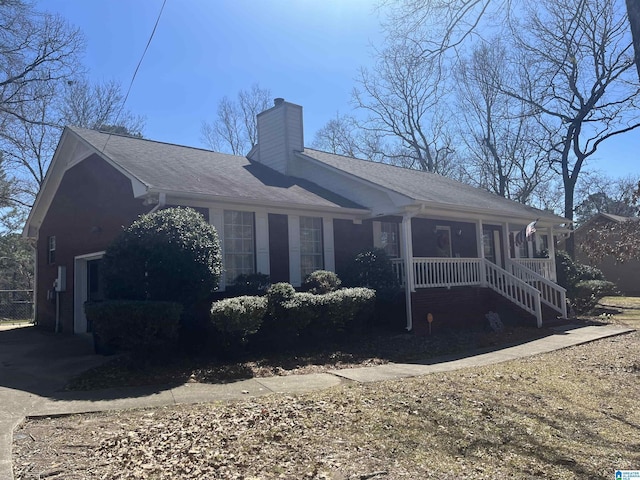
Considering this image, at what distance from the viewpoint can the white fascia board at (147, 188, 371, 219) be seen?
10.1 meters

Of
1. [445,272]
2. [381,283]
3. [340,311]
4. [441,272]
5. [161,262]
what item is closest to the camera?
[161,262]

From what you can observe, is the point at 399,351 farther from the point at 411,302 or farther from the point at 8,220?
the point at 8,220

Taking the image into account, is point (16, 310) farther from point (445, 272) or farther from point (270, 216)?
point (445, 272)

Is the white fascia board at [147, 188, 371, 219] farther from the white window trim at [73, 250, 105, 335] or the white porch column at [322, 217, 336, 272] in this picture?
A: the white window trim at [73, 250, 105, 335]

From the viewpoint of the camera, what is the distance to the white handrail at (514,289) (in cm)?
1406

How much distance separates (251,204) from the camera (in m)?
11.4

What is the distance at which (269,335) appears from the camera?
1024 cm

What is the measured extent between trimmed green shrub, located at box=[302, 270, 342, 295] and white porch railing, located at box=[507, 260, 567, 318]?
6.69 meters

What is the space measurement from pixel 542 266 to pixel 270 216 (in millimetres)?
10808

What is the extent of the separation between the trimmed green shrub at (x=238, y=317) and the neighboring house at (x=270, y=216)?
1.88 metres

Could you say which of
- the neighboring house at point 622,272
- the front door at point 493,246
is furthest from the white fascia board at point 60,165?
the neighboring house at point 622,272

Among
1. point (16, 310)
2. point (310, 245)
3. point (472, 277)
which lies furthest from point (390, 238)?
point (16, 310)

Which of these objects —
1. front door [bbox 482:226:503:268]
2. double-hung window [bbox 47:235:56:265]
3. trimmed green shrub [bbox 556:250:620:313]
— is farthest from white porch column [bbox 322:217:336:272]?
trimmed green shrub [bbox 556:250:620:313]

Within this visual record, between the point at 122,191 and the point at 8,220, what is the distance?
2530 cm
